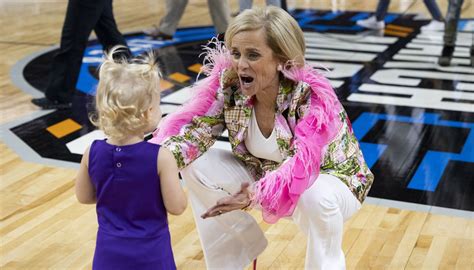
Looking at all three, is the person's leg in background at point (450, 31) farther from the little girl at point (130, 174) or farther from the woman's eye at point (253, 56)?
the little girl at point (130, 174)

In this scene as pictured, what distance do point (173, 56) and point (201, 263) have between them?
4061 millimetres

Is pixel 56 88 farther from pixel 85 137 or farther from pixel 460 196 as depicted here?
pixel 460 196

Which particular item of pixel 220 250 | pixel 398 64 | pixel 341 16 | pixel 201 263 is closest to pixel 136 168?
pixel 220 250

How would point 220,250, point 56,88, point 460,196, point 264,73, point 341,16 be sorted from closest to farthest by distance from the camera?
point 264,73
point 220,250
point 460,196
point 56,88
point 341,16

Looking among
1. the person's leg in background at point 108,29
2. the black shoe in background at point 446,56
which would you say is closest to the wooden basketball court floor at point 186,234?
the person's leg in background at point 108,29

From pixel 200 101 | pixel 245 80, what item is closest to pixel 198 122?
pixel 200 101

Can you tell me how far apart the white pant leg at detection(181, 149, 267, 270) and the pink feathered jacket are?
0.18 ft

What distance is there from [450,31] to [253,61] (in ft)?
16.1

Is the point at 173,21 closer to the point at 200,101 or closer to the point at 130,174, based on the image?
the point at 200,101

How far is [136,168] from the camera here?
2.15m

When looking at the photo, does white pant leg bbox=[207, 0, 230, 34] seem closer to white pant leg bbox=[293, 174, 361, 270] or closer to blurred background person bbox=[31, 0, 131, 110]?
blurred background person bbox=[31, 0, 131, 110]

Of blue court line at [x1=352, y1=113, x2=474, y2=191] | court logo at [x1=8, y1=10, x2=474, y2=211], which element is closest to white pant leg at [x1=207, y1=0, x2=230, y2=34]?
court logo at [x1=8, y1=10, x2=474, y2=211]

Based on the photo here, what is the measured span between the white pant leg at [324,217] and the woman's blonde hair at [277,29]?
0.40 meters

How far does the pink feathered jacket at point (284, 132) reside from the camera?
259cm
